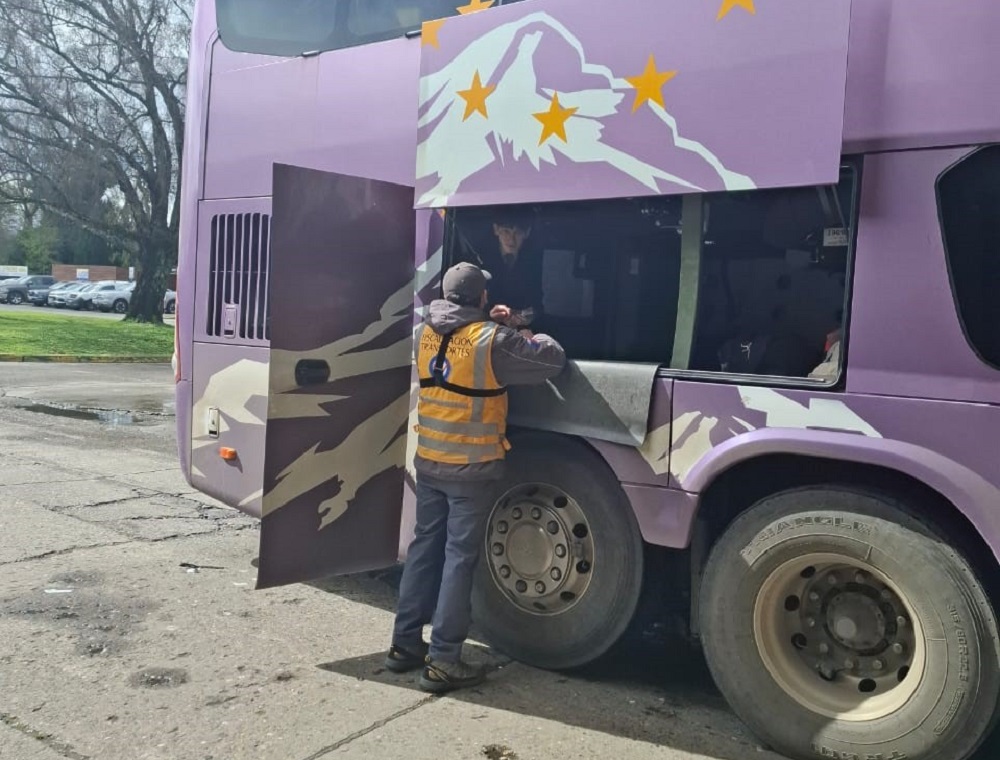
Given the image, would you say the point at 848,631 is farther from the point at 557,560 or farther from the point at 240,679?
the point at 240,679

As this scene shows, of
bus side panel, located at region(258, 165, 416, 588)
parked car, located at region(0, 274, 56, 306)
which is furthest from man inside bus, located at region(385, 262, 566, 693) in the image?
parked car, located at region(0, 274, 56, 306)

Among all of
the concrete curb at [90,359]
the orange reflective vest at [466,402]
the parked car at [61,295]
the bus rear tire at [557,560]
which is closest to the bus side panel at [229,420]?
the orange reflective vest at [466,402]

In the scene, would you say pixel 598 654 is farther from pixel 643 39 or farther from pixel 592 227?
pixel 643 39

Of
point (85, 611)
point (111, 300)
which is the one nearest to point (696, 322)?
point (85, 611)

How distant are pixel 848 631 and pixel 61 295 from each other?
51.9 m

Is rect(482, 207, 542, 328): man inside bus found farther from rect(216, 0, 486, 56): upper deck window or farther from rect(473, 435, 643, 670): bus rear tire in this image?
rect(216, 0, 486, 56): upper deck window

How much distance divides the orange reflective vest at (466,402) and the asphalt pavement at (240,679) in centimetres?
105

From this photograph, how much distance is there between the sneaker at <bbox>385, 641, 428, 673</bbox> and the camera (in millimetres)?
4320

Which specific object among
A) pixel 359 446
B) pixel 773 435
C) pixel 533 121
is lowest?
pixel 359 446

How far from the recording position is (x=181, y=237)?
6.01 meters

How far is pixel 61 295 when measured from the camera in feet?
162

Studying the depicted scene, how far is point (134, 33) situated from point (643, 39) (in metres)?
28.2

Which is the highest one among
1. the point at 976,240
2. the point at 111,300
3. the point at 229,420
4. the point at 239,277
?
the point at 976,240

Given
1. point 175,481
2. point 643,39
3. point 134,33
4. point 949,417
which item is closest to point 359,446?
point 643,39
